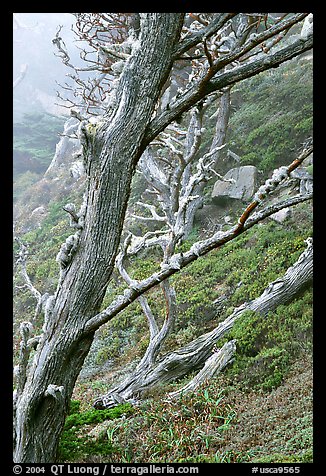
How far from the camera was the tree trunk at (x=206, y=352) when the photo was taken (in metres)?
4.93

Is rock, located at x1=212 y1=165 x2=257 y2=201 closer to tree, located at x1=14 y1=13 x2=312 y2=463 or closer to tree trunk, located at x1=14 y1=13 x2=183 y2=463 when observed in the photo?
tree, located at x1=14 y1=13 x2=312 y2=463

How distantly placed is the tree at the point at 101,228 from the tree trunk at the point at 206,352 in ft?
7.08

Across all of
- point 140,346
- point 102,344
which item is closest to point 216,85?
point 140,346

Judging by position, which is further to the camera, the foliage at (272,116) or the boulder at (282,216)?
the foliage at (272,116)

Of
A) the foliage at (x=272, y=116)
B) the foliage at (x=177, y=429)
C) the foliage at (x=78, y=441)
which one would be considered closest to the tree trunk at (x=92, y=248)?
the foliage at (x=78, y=441)

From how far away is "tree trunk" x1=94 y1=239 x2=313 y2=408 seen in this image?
194 inches

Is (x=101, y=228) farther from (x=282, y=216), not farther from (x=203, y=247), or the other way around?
(x=282, y=216)

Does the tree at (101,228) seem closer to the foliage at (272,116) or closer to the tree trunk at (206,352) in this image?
the tree trunk at (206,352)

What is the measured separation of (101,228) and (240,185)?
643cm

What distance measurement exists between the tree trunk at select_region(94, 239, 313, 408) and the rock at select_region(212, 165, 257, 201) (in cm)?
298

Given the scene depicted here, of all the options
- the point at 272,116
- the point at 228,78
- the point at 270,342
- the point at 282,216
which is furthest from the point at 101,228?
the point at 272,116
